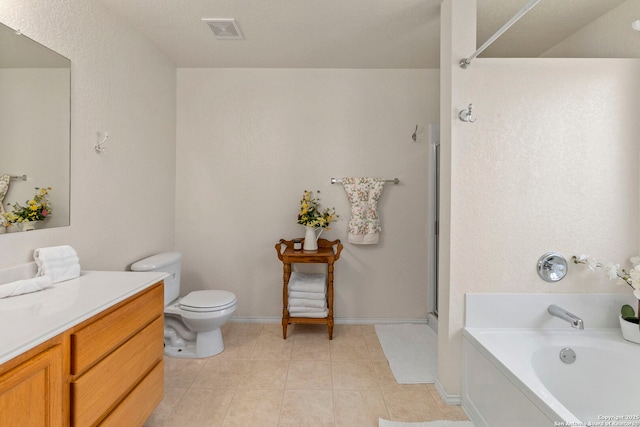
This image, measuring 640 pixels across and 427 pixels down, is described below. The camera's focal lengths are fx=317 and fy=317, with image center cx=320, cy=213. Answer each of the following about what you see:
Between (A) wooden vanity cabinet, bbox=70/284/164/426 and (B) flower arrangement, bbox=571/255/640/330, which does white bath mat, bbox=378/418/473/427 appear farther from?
(A) wooden vanity cabinet, bbox=70/284/164/426

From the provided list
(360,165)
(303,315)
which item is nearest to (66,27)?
(360,165)

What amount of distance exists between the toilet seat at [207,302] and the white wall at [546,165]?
1619 millimetres

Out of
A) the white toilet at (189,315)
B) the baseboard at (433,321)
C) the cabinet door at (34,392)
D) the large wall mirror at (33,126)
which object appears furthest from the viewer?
the baseboard at (433,321)

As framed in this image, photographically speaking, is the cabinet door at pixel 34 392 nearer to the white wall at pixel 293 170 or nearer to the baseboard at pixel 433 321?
the white wall at pixel 293 170

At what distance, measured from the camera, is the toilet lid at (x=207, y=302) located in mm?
2262

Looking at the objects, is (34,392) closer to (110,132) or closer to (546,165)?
(110,132)

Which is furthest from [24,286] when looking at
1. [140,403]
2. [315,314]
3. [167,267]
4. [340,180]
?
[340,180]

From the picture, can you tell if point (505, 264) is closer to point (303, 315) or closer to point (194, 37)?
point (303, 315)

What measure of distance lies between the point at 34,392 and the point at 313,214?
207 cm

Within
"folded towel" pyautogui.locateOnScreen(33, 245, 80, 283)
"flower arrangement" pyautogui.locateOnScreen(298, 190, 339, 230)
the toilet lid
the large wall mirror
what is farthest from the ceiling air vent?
the toilet lid

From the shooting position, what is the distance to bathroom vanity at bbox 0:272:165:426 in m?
0.90

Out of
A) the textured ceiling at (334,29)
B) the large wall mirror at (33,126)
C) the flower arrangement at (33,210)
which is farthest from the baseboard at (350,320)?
the textured ceiling at (334,29)

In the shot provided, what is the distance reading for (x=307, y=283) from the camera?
8.76 ft

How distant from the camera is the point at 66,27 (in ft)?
5.57
